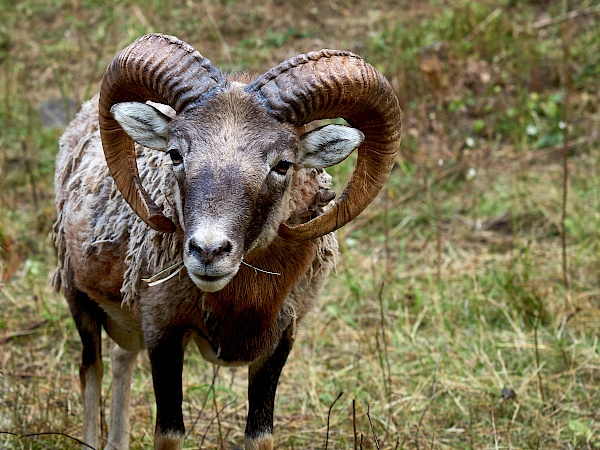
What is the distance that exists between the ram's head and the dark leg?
141cm

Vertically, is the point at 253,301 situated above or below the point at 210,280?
below

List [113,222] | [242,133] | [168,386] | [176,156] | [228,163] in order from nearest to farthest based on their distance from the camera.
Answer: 1. [228,163]
2. [242,133]
3. [176,156]
4. [168,386]
5. [113,222]

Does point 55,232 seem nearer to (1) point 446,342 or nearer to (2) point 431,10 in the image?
(1) point 446,342

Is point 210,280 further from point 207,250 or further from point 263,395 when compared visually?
point 263,395

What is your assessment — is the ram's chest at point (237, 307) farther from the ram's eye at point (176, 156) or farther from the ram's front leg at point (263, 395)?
the ram's eye at point (176, 156)

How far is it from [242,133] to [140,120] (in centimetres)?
57

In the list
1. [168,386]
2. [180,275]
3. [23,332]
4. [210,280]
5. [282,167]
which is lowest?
[23,332]

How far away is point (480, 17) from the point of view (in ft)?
39.7

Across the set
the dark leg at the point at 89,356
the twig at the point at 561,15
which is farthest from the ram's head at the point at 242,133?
the twig at the point at 561,15

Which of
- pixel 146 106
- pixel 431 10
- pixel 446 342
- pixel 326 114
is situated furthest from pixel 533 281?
pixel 431 10

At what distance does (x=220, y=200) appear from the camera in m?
3.39

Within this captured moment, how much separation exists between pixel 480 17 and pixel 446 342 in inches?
279

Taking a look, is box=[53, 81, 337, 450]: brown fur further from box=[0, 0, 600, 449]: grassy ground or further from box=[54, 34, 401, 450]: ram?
box=[0, 0, 600, 449]: grassy ground

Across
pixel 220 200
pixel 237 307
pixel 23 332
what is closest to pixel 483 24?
pixel 23 332
